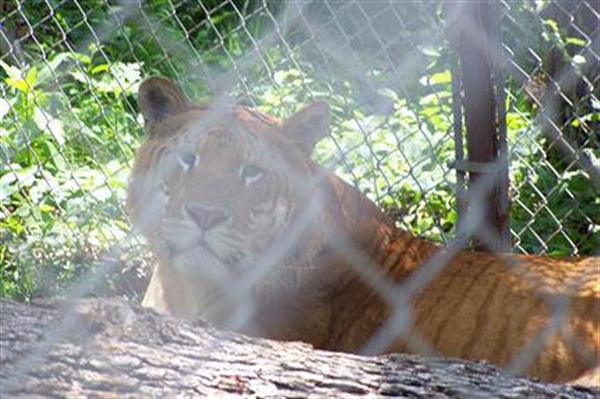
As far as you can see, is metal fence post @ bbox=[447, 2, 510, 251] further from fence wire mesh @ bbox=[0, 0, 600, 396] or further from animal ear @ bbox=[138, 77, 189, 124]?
animal ear @ bbox=[138, 77, 189, 124]

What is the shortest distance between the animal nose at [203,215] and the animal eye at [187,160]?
14cm

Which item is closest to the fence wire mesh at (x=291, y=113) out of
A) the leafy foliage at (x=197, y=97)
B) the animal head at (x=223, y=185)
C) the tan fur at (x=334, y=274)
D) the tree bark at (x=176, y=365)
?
the leafy foliage at (x=197, y=97)

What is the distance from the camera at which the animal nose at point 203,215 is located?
3449 millimetres

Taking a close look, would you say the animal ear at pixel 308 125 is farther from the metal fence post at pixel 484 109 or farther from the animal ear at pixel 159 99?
the metal fence post at pixel 484 109

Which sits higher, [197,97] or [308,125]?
[197,97]

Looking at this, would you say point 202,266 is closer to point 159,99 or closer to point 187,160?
point 187,160

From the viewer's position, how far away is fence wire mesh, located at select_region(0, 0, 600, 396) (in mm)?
4492

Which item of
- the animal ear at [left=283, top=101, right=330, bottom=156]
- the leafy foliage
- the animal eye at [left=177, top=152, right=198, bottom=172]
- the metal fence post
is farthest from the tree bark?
the leafy foliage

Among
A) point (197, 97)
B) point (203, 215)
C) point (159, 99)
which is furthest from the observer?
point (197, 97)

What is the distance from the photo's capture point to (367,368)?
241 cm

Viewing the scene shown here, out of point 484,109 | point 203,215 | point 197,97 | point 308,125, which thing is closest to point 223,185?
point 203,215

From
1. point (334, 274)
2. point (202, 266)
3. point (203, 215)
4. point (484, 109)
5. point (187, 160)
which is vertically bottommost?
point (334, 274)

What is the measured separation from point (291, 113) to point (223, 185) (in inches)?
54.1

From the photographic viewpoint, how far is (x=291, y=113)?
4863 millimetres
